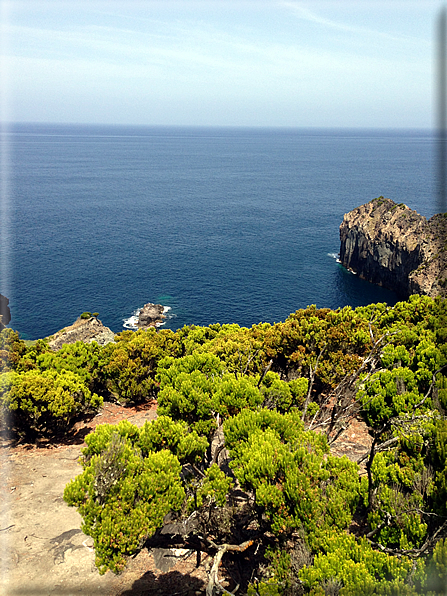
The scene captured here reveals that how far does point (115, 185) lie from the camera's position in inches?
7072

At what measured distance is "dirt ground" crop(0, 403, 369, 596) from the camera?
13.7m

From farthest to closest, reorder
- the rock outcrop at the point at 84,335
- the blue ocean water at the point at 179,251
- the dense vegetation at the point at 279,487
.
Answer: the blue ocean water at the point at 179,251, the rock outcrop at the point at 84,335, the dense vegetation at the point at 279,487

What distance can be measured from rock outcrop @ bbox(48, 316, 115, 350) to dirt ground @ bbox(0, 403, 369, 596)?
126ft

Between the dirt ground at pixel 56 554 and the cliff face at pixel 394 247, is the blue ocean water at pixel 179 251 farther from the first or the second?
the dirt ground at pixel 56 554

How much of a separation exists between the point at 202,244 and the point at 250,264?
1860 centimetres

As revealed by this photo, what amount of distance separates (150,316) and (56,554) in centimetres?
6179

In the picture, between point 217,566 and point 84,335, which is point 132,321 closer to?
point 84,335

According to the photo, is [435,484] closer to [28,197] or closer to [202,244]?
[202,244]

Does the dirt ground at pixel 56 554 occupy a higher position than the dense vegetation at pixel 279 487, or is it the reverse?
the dense vegetation at pixel 279 487

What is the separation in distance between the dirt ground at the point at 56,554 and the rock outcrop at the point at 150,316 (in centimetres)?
5446

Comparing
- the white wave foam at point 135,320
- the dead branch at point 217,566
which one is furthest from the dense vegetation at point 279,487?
the white wave foam at point 135,320

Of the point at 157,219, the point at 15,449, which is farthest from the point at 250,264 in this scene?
the point at 15,449

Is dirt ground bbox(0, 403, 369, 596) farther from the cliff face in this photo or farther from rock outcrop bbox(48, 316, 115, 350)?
the cliff face

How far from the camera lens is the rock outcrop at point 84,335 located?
57938 mm
